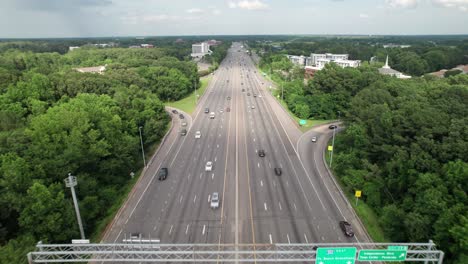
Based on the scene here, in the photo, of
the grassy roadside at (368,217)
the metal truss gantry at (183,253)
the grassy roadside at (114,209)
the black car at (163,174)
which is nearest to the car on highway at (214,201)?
the metal truss gantry at (183,253)

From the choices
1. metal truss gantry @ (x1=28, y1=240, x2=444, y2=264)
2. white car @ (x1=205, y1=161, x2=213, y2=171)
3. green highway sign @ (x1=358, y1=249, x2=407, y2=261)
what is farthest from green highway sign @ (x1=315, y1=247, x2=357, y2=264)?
white car @ (x1=205, y1=161, x2=213, y2=171)

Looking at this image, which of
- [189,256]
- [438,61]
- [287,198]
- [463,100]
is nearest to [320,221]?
[287,198]

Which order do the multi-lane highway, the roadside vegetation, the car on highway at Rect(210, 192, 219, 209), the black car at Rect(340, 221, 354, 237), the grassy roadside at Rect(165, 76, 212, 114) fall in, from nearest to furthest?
the roadside vegetation → the black car at Rect(340, 221, 354, 237) → the multi-lane highway → the car on highway at Rect(210, 192, 219, 209) → the grassy roadside at Rect(165, 76, 212, 114)

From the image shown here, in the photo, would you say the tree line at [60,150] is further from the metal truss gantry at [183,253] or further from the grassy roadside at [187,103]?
the grassy roadside at [187,103]

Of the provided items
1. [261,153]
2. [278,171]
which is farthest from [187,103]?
[278,171]

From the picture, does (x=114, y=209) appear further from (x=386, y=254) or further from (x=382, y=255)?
(x=386, y=254)

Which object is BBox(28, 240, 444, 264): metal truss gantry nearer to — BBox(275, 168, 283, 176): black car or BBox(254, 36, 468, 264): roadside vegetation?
BBox(254, 36, 468, 264): roadside vegetation
